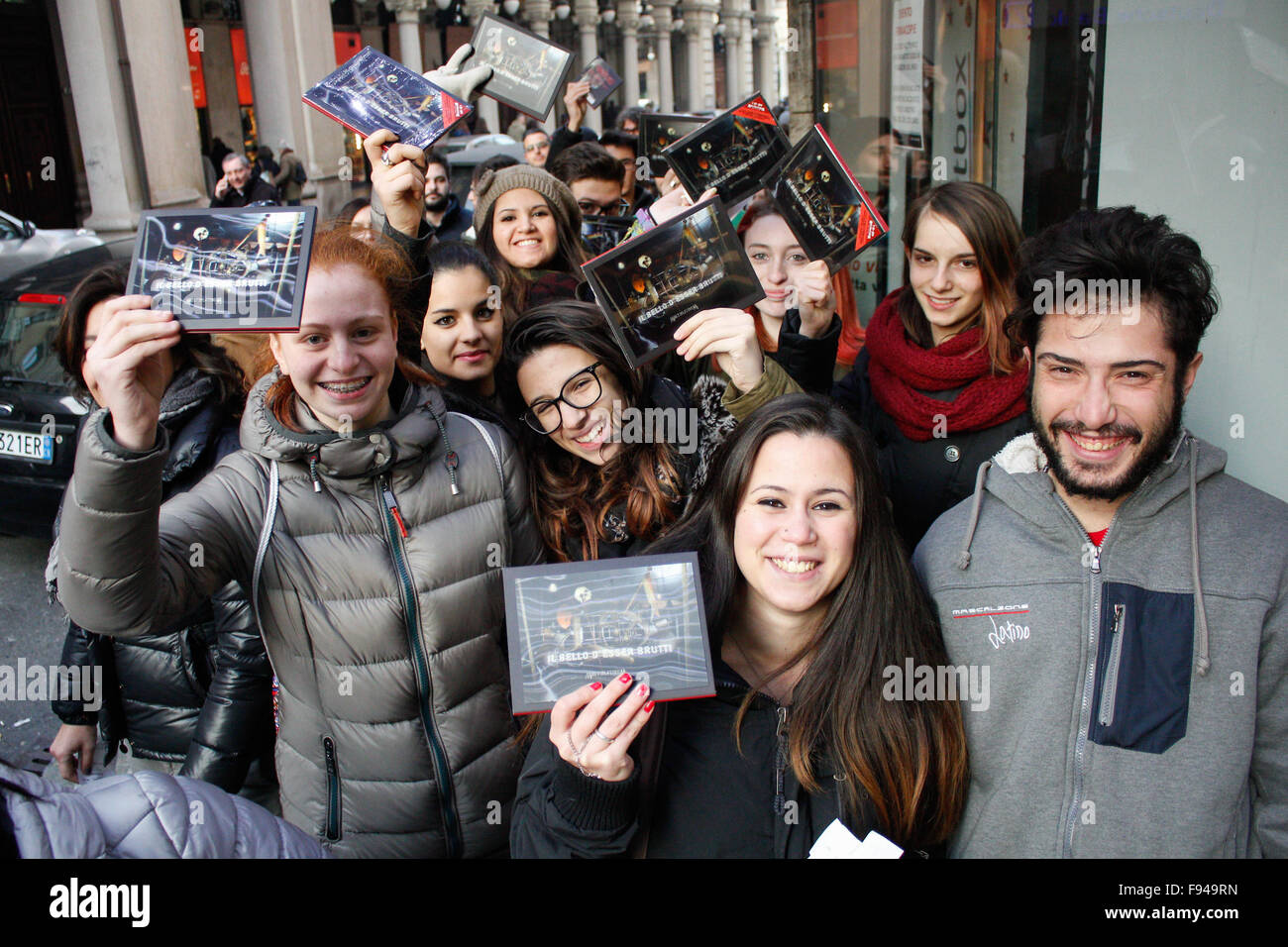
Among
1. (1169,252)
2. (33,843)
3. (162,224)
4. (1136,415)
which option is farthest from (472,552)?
(1169,252)

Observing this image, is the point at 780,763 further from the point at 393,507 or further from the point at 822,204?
the point at 822,204

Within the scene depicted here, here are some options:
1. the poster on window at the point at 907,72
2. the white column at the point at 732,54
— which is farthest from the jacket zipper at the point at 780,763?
the white column at the point at 732,54

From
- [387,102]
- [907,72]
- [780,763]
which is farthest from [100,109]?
[780,763]

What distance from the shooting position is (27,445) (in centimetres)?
589

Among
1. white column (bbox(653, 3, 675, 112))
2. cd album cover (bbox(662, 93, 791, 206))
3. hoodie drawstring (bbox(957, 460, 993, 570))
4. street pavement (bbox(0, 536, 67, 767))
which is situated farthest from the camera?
white column (bbox(653, 3, 675, 112))

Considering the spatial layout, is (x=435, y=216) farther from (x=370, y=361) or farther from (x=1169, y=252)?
(x=1169, y=252)

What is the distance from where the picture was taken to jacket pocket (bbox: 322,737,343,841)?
2.38m

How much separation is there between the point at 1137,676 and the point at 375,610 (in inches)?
64.9

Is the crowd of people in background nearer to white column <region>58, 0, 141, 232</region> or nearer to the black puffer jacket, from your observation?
the black puffer jacket

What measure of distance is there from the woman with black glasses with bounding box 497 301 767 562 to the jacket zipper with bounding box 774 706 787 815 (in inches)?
31.1

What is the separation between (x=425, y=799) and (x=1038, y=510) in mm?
1563

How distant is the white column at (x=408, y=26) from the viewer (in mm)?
27531

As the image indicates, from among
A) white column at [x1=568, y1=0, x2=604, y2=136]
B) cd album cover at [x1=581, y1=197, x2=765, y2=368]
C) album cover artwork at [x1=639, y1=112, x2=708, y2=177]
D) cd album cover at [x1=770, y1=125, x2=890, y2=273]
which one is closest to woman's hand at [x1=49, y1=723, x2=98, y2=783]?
cd album cover at [x1=581, y1=197, x2=765, y2=368]

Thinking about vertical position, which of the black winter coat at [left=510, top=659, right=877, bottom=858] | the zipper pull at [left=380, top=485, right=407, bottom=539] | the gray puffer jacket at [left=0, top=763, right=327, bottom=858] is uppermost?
the zipper pull at [left=380, top=485, right=407, bottom=539]
